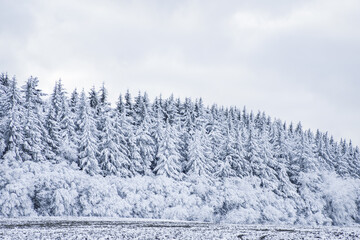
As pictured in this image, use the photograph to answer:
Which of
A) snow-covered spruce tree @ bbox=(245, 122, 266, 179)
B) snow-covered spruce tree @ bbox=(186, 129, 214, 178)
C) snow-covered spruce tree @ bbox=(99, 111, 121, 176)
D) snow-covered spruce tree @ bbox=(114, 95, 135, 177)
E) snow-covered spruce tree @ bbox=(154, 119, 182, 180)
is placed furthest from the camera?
snow-covered spruce tree @ bbox=(245, 122, 266, 179)

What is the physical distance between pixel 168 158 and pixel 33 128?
1915 cm

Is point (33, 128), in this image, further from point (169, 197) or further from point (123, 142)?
point (169, 197)

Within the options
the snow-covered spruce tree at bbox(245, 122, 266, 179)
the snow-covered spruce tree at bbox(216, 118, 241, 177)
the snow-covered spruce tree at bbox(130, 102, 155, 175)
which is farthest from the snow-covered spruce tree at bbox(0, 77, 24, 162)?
the snow-covered spruce tree at bbox(245, 122, 266, 179)

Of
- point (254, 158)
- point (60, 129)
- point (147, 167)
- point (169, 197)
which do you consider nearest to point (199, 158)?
point (147, 167)

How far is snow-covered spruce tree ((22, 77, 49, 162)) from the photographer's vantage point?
1709 inches

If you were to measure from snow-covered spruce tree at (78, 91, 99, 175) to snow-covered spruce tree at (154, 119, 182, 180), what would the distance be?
9422 mm

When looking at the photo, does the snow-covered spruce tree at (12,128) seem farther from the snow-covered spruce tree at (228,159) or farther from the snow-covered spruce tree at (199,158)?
the snow-covered spruce tree at (228,159)

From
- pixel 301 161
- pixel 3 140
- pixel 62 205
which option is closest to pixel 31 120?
pixel 3 140

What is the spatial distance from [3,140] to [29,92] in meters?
8.94

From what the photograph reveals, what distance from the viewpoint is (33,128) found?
146ft

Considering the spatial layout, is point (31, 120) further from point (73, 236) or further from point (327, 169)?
point (327, 169)

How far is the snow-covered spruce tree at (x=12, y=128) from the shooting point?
4162 centimetres

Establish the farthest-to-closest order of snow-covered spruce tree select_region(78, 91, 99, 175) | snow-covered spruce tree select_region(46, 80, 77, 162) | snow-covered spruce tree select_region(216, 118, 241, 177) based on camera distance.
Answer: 1. snow-covered spruce tree select_region(216, 118, 241, 177)
2. snow-covered spruce tree select_region(46, 80, 77, 162)
3. snow-covered spruce tree select_region(78, 91, 99, 175)

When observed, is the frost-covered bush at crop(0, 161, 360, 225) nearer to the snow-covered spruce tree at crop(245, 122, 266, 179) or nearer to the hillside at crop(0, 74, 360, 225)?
the hillside at crop(0, 74, 360, 225)
